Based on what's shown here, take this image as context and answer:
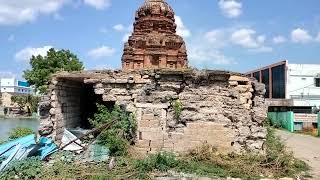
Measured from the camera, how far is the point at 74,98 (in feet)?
38.5

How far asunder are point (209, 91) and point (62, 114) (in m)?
3.95

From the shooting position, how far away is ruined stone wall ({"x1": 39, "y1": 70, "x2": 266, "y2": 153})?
29.7ft

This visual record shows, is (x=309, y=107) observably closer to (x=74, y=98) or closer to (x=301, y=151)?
(x=301, y=151)

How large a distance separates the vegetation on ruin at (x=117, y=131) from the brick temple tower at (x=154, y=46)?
32.2 feet

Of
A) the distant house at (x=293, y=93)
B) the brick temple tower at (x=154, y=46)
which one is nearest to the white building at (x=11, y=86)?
the distant house at (x=293, y=93)

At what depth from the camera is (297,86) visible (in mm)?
30141

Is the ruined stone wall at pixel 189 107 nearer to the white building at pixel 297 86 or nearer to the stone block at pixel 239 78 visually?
the stone block at pixel 239 78

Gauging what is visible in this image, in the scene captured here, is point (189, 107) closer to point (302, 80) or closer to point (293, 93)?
point (293, 93)

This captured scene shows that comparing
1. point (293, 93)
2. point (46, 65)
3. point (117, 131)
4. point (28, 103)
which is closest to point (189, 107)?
point (117, 131)

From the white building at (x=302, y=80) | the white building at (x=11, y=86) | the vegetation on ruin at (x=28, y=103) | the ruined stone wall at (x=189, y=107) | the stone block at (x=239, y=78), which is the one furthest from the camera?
the white building at (x=11, y=86)

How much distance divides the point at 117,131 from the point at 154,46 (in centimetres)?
1088

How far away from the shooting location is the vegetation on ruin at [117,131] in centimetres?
882

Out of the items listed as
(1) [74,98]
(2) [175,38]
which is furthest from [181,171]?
(2) [175,38]

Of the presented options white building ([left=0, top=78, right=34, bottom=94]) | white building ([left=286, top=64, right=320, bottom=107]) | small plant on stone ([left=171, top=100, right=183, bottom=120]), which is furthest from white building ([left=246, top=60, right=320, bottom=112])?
white building ([left=0, top=78, right=34, bottom=94])
